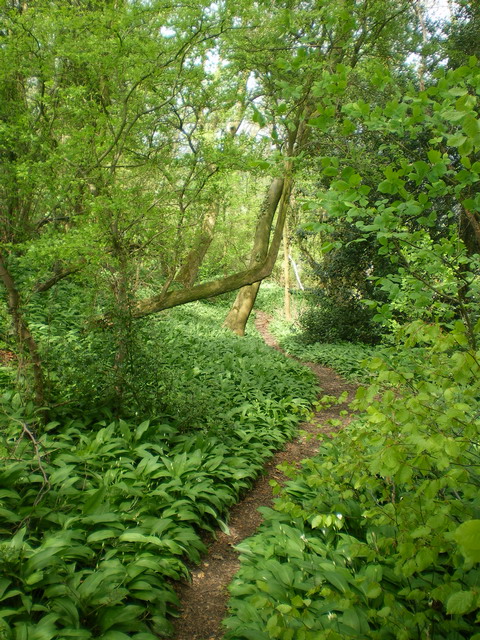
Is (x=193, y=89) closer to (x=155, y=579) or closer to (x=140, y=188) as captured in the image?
(x=140, y=188)

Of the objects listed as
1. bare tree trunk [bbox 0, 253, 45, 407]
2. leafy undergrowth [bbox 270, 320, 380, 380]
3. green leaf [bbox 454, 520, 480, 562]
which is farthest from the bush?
green leaf [bbox 454, 520, 480, 562]

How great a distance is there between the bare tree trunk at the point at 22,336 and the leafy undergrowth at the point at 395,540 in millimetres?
2636

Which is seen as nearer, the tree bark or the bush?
the tree bark

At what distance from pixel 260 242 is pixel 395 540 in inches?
282

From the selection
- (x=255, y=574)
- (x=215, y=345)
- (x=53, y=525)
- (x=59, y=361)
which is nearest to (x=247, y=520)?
(x=255, y=574)

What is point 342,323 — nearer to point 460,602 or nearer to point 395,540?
point 395,540

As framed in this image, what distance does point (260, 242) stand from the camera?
9.06 metres

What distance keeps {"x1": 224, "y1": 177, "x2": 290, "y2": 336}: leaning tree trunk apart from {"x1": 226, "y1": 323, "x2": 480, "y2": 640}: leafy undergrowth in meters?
5.94

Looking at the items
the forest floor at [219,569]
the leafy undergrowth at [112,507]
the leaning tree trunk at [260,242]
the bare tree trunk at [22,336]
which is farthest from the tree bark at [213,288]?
the forest floor at [219,569]

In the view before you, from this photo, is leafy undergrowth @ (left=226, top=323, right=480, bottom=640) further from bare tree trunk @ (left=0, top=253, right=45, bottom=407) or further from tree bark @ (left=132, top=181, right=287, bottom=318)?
tree bark @ (left=132, top=181, right=287, bottom=318)

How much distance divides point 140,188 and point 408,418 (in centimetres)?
492

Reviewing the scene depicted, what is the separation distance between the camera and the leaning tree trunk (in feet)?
28.8

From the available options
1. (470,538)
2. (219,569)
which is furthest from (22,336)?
(470,538)

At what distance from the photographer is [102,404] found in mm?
4961
